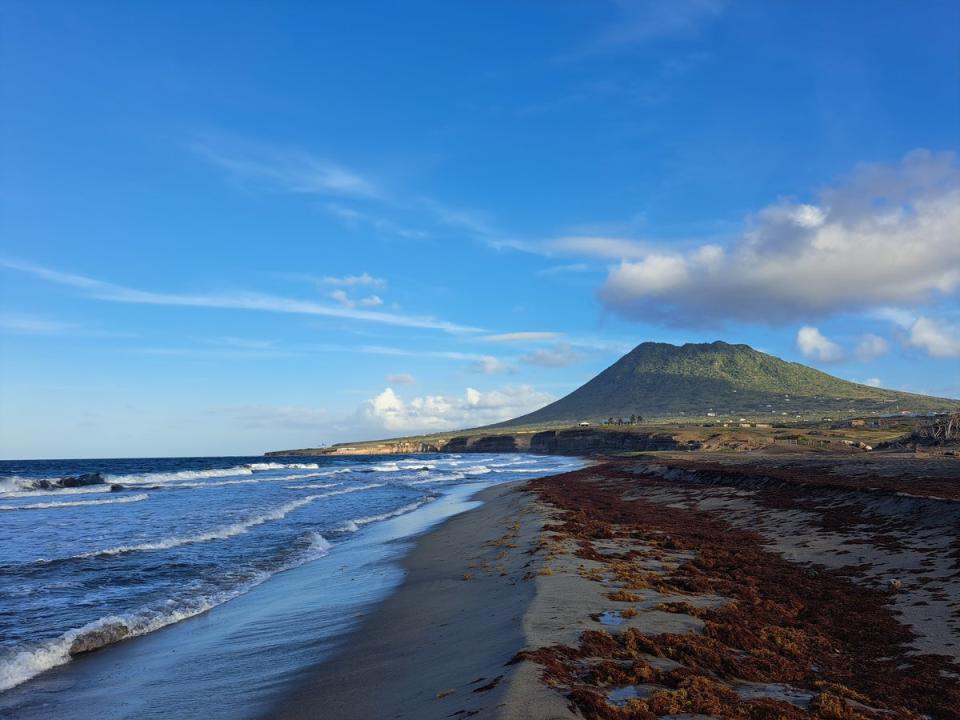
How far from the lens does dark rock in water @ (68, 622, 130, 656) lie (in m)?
13.5

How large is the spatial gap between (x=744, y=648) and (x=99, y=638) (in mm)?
13596

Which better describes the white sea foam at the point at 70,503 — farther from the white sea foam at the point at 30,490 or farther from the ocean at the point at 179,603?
the white sea foam at the point at 30,490

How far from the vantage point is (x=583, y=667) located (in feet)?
28.1

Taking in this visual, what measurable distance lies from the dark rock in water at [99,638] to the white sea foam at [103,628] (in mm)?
37

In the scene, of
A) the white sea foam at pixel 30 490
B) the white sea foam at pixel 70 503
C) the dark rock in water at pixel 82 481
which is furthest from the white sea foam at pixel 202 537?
the dark rock in water at pixel 82 481

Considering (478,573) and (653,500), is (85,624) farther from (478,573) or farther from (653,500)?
(653,500)

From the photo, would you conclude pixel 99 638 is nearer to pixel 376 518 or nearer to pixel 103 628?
pixel 103 628

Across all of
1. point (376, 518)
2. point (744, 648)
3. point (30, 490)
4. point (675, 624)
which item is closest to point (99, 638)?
point (675, 624)

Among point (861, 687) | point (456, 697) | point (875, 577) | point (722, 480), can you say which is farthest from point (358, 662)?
point (722, 480)

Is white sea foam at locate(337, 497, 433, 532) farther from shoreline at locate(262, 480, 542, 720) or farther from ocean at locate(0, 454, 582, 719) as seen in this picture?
shoreline at locate(262, 480, 542, 720)

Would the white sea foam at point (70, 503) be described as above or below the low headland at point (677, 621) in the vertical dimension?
below

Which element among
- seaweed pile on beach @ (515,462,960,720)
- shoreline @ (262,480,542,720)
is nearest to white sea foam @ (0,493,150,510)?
shoreline @ (262,480,542,720)

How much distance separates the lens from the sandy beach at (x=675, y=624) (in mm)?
7891

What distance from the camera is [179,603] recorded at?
16969 mm
